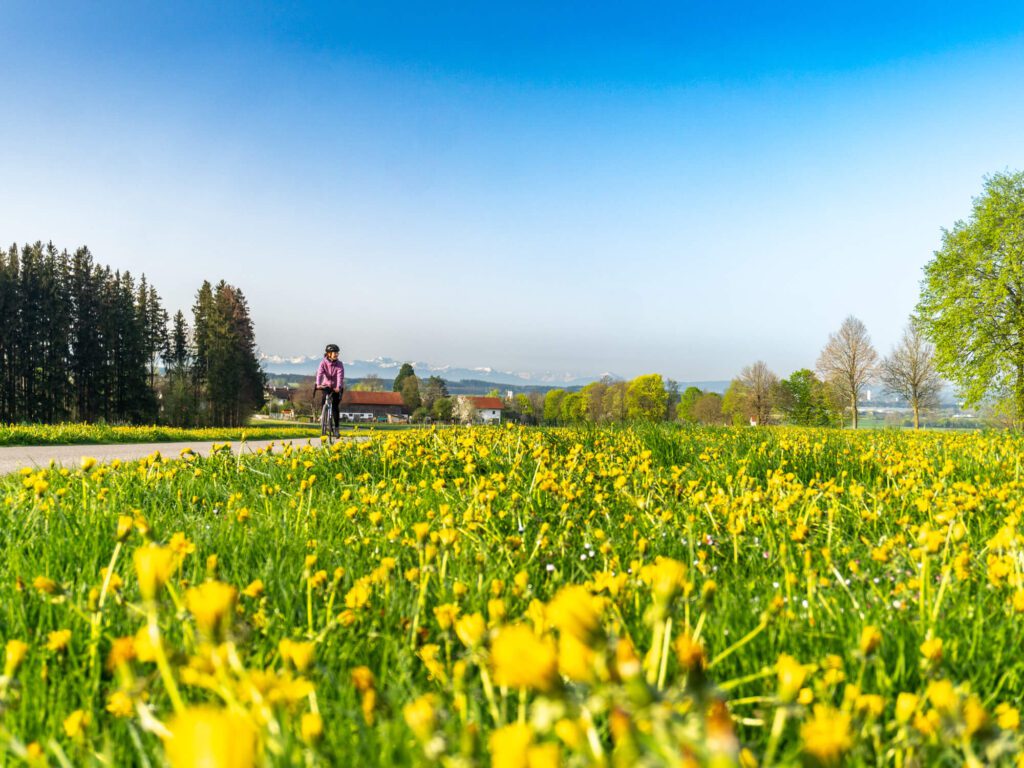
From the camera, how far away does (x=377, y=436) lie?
775cm

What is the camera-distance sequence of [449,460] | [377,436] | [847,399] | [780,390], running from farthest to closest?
[780,390], [847,399], [377,436], [449,460]

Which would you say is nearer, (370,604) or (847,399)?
(370,604)

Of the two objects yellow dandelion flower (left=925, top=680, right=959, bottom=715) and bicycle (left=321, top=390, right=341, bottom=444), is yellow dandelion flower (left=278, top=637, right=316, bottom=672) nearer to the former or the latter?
yellow dandelion flower (left=925, top=680, right=959, bottom=715)

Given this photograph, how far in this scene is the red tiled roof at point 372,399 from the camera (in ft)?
501

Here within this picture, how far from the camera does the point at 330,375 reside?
12.5m

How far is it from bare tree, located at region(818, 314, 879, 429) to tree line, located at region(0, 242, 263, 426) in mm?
53258

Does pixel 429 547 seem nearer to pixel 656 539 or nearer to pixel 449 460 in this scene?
pixel 656 539

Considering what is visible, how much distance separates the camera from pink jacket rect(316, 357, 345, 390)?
12422 mm


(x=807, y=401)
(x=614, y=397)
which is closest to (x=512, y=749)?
(x=807, y=401)

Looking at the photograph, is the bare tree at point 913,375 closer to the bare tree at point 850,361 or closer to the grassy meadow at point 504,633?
the bare tree at point 850,361

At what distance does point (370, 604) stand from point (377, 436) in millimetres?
5687

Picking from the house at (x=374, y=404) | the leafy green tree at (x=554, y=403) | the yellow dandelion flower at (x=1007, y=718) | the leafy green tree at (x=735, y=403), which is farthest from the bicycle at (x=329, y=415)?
the house at (x=374, y=404)

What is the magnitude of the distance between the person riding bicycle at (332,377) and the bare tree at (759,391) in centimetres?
6131

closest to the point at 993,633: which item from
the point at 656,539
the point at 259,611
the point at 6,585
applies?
the point at 656,539
